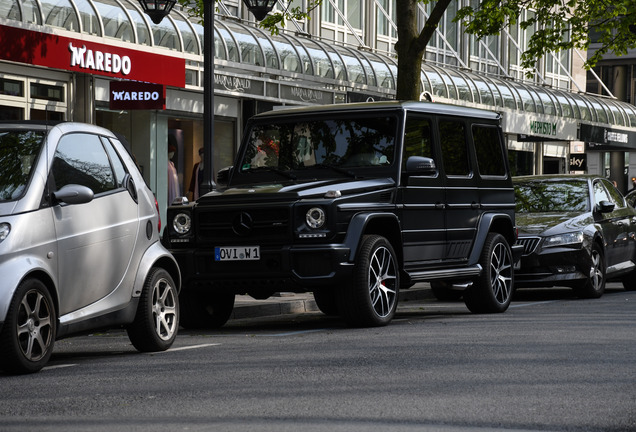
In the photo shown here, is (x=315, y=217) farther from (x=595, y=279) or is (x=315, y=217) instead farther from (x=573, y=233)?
(x=595, y=279)

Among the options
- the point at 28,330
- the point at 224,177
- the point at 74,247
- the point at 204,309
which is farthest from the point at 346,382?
the point at 224,177

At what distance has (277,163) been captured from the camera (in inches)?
477

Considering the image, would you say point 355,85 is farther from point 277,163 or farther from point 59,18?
point 277,163

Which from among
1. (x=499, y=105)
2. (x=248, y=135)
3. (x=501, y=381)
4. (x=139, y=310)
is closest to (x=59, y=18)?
(x=248, y=135)

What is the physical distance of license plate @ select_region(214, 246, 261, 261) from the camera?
10.8 metres

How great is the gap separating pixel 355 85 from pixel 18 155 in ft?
64.3

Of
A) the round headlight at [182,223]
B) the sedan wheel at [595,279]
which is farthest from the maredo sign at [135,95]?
the round headlight at [182,223]

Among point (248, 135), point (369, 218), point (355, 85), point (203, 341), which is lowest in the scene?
point (203, 341)

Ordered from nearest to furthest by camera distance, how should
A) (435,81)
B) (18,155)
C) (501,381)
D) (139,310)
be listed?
1. (501,381)
2. (18,155)
3. (139,310)
4. (435,81)

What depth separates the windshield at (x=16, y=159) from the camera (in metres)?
7.98

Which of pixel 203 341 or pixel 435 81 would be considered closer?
pixel 203 341

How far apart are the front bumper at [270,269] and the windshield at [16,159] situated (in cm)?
280

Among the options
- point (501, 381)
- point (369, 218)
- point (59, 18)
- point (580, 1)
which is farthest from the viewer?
point (580, 1)

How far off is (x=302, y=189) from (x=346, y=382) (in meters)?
3.89
